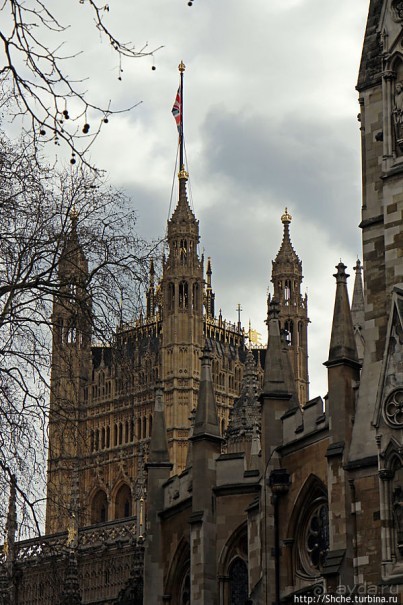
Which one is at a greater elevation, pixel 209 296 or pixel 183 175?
pixel 183 175

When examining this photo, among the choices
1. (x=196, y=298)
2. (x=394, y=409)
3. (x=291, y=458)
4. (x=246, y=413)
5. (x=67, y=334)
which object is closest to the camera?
(x=67, y=334)

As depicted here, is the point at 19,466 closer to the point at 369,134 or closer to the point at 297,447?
the point at 369,134

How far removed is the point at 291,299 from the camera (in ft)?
340

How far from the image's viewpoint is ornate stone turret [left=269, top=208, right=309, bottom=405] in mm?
103375

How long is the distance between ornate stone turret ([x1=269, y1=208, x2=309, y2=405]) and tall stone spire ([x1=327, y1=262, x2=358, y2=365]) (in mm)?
70750

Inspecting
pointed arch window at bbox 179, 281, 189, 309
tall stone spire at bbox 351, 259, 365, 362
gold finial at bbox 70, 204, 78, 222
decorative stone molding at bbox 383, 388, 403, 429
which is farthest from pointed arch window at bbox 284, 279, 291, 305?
gold finial at bbox 70, 204, 78, 222

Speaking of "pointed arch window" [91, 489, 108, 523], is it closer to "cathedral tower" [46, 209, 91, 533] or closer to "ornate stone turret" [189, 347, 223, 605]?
"ornate stone turret" [189, 347, 223, 605]

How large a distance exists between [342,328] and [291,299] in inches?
2836

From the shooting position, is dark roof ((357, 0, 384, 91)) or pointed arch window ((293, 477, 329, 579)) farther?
pointed arch window ((293, 477, 329, 579))

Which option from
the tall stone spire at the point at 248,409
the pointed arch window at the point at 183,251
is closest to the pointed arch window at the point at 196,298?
the pointed arch window at the point at 183,251

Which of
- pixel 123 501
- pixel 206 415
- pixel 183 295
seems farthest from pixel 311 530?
pixel 123 501

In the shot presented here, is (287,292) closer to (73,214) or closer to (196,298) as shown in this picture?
(196,298)

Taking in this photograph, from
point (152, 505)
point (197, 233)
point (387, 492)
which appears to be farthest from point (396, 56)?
point (197, 233)

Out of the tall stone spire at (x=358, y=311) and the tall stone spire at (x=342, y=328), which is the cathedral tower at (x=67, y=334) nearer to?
the tall stone spire at (x=342, y=328)
